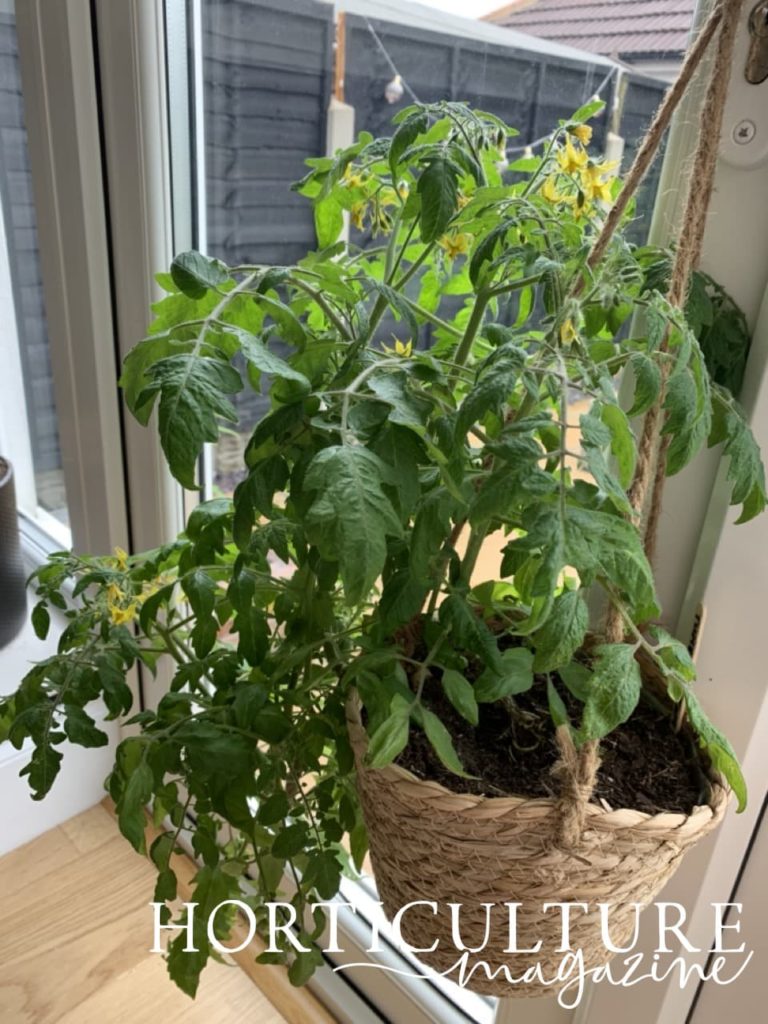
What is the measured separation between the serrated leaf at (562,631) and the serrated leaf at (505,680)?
0.11m

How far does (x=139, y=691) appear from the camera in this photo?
1402 mm

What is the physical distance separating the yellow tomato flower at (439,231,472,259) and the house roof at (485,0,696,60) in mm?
255

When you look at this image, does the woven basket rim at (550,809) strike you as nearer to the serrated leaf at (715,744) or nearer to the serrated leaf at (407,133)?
the serrated leaf at (715,744)

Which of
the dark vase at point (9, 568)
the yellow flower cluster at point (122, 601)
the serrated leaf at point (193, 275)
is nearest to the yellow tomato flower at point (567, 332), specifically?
the serrated leaf at point (193, 275)

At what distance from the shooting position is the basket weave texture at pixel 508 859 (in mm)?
494

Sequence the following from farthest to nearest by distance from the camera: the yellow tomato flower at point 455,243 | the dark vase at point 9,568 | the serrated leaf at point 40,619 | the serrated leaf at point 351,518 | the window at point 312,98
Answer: the dark vase at point 9,568
the window at point 312,98
the serrated leaf at point 40,619
the yellow tomato flower at point 455,243
the serrated leaf at point 351,518

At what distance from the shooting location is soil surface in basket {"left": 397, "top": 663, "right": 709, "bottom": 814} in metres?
0.57

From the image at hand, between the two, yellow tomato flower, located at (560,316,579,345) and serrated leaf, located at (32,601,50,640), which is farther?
serrated leaf, located at (32,601,50,640)

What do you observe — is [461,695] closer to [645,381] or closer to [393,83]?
[645,381]

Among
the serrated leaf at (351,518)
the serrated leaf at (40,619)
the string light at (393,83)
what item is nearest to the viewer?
the serrated leaf at (351,518)

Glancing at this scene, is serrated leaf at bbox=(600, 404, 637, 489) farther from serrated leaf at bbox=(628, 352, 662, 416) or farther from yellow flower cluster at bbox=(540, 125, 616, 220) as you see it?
yellow flower cluster at bbox=(540, 125, 616, 220)

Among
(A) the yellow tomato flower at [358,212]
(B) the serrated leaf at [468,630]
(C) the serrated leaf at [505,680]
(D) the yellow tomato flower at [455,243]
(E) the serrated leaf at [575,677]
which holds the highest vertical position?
(A) the yellow tomato flower at [358,212]

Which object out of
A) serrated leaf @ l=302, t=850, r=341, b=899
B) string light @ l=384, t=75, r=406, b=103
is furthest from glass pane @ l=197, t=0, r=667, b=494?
serrated leaf @ l=302, t=850, r=341, b=899

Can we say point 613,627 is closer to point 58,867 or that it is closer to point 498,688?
point 498,688
